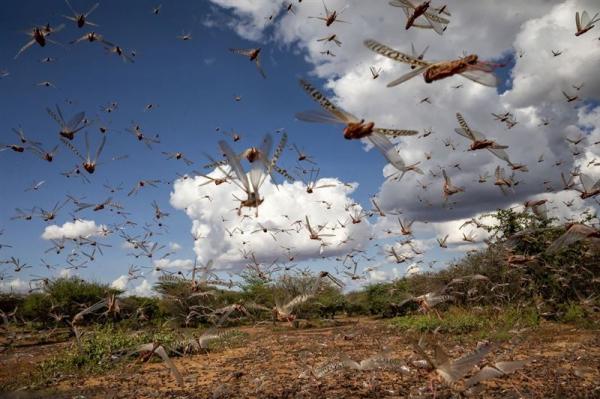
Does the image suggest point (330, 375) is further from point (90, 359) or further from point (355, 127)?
point (90, 359)

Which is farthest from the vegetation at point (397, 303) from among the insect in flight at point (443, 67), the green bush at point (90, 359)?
the insect in flight at point (443, 67)

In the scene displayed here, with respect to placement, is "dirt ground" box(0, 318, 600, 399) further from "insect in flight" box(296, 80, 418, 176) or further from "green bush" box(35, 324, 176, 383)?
"insect in flight" box(296, 80, 418, 176)

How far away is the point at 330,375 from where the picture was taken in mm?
8562

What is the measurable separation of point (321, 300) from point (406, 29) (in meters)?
27.0

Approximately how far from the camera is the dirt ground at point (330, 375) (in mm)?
6914

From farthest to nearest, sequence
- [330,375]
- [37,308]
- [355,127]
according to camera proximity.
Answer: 1. [37,308]
2. [330,375]
3. [355,127]

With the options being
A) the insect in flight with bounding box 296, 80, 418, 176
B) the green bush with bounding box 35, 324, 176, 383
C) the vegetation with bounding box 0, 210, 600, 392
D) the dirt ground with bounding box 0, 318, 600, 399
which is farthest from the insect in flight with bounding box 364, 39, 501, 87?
the green bush with bounding box 35, 324, 176, 383

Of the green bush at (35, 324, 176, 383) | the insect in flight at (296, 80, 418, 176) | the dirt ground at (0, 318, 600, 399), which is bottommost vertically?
the dirt ground at (0, 318, 600, 399)

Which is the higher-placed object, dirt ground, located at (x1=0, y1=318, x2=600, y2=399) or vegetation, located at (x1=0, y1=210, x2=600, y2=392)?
vegetation, located at (x1=0, y1=210, x2=600, y2=392)

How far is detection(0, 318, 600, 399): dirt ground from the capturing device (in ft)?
22.7

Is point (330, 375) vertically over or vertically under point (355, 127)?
under

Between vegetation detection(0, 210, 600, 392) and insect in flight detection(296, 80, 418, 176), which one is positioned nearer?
insect in flight detection(296, 80, 418, 176)

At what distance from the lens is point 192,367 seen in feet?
38.2

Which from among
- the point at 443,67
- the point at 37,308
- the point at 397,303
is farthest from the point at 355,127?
the point at 37,308
